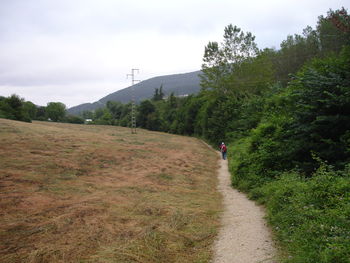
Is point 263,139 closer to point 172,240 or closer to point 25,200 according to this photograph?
point 172,240

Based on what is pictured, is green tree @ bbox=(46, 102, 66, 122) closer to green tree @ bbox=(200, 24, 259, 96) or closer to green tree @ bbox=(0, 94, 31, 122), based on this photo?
green tree @ bbox=(0, 94, 31, 122)

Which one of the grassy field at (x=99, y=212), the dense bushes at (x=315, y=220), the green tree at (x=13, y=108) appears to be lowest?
the grassy field at (x=99, y=212)

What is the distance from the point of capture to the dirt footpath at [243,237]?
17.7 ft

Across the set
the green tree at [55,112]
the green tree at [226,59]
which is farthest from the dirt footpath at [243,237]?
the green tree at [55,112]

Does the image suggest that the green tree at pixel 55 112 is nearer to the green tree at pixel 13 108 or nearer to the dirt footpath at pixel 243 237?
the green tree at pixel 13 108

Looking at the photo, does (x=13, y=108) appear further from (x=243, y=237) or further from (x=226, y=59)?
Answer: (x=243, y=237)

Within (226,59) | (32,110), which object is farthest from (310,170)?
(32,110)

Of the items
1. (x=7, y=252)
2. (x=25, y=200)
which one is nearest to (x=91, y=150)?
(x=25, y=200)

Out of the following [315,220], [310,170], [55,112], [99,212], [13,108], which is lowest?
[99,212]

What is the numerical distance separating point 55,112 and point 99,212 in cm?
11899

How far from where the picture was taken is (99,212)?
829 cm

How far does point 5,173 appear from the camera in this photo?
37.5 ft

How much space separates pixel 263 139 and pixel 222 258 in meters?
9.19

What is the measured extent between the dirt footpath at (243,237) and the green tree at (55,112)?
119018 mm
